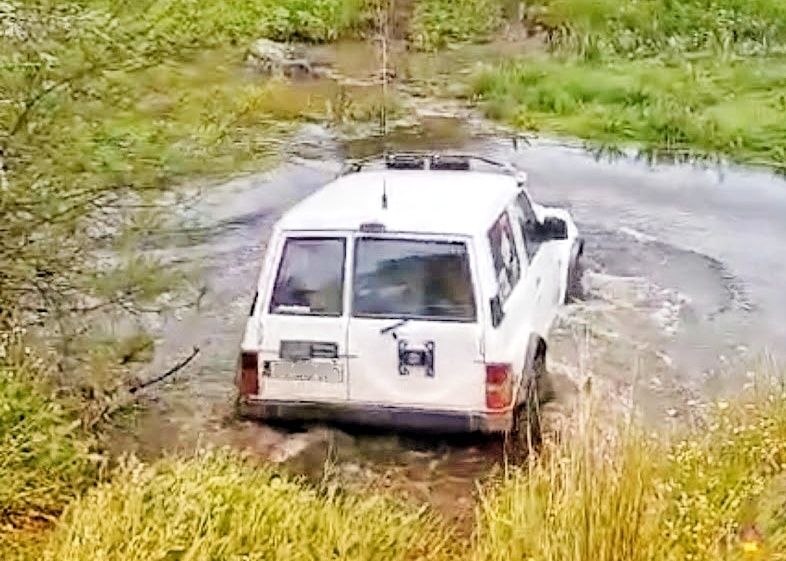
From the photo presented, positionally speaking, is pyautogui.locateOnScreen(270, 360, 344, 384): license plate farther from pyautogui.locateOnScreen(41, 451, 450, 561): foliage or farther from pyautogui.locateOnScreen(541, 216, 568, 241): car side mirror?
pyautogui.locateOnScreen(541, 216, 568, 241): car side mirror

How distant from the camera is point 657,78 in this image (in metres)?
23.4

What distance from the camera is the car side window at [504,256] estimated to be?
361 inches

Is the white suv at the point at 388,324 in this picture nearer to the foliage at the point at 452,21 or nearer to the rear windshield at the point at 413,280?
the rear windshield at the point at 413,280

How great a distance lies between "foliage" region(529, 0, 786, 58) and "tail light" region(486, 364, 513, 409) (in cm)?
1721

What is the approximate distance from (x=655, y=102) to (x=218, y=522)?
1680 cm

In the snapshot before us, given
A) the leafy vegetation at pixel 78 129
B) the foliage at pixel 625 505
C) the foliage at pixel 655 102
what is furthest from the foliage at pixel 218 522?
the foliage at pixel 655 102

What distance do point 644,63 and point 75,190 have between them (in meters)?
17.8

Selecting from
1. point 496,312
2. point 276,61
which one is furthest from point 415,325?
point 276,61

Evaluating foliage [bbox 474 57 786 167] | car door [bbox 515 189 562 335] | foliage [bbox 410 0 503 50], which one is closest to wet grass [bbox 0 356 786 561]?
car door [bbox 515 189 562 335]

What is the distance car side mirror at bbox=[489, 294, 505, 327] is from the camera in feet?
29.0

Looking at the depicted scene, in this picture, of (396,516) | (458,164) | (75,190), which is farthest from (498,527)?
(458,164)

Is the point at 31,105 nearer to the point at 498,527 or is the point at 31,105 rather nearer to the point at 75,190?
the point at 75,190

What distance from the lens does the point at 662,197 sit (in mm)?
17875


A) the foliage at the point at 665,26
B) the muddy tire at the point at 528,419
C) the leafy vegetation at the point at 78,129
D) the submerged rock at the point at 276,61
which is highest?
the leafy vegetation at the point at 78,129
